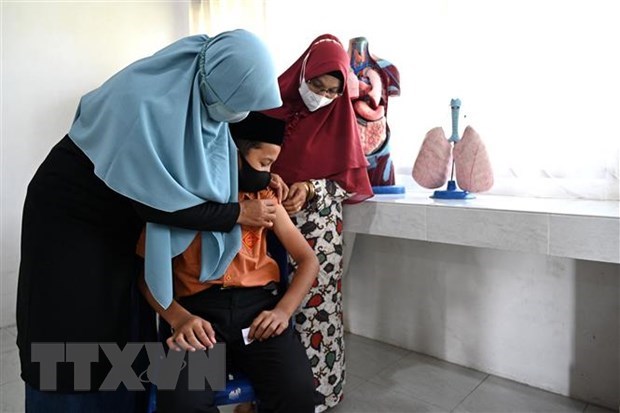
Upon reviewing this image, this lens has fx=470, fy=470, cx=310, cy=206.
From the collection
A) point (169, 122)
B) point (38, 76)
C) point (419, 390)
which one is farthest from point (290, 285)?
point (38, 76)

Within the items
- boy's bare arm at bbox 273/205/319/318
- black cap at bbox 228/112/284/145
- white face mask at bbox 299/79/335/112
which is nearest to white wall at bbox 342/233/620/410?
white face mask at bbox 299/79/335/112

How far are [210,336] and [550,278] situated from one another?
1.26 metres

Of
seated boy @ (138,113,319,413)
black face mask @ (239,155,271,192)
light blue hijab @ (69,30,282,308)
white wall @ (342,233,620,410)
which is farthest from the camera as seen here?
white wall @ (342,233,620,410)

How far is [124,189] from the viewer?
93cm

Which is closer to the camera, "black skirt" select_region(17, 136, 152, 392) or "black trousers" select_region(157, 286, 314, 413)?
"black skirt" select_region(17, 136, 152, 392)

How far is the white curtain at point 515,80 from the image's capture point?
1.54 meters

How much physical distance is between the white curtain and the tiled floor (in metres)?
0.73

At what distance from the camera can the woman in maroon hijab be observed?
4.81ft

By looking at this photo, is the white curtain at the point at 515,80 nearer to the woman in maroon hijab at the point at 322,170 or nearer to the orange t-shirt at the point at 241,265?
the woman in maroon hijab at the point at 322,170

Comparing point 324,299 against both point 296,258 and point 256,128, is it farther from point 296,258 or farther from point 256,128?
Result: point 256,128

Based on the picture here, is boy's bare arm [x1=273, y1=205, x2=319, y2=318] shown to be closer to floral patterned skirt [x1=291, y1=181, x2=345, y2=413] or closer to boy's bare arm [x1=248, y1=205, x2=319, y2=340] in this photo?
boy's bare arm [x1=248, y1=205, x2=319, y2=340]

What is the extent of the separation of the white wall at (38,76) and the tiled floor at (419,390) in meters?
0.76

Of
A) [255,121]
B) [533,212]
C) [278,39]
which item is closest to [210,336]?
[255,121]

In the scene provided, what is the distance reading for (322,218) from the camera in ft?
5.05
